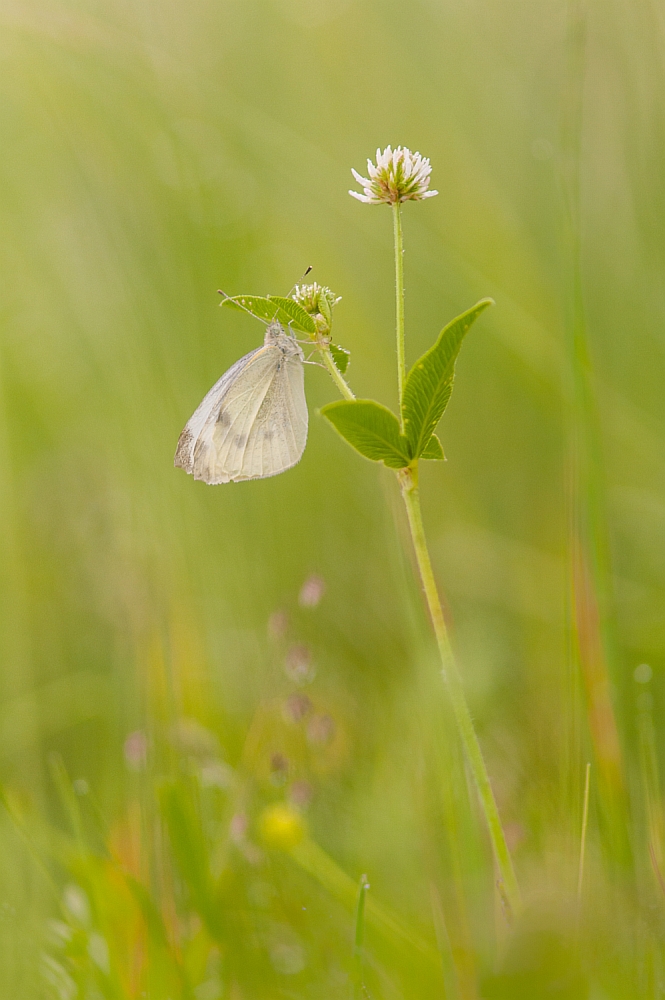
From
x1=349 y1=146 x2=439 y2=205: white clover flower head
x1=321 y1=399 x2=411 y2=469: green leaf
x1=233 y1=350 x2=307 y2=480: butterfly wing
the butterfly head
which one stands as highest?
x1=349 y1=146 x2=439 y2=205: white clover flower head

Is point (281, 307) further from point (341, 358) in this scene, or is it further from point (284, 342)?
point (284, 342)

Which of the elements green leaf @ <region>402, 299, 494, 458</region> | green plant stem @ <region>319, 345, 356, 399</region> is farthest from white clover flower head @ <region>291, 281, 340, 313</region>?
green leaf @ <region>402, 299, 494, 458</region>

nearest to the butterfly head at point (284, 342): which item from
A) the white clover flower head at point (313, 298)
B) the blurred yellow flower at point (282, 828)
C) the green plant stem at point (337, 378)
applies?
the white clover flower head at point (313, 298)

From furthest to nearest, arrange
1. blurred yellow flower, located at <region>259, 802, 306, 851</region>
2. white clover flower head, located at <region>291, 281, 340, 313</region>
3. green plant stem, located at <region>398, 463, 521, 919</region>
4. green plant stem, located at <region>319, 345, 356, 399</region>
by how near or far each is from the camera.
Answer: blurred yellow flower, located at <region>259, 802, 306, 851</region>, white clover flower head, located at <region>291, 281, 340, 313</region>, green plant stem, located at <region>319, 345, 356, 399</region>, green plant stem, located at <region>398, 463, 521, 919</region>

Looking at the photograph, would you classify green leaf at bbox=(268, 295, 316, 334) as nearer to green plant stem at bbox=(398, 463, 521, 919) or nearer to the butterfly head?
green plant stem at bbox=(398, 463, 521, 919)

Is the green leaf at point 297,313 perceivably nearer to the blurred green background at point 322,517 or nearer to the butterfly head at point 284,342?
the blurred green background at point 322,517

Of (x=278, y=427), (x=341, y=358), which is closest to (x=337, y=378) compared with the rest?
(x=341, y=358)
